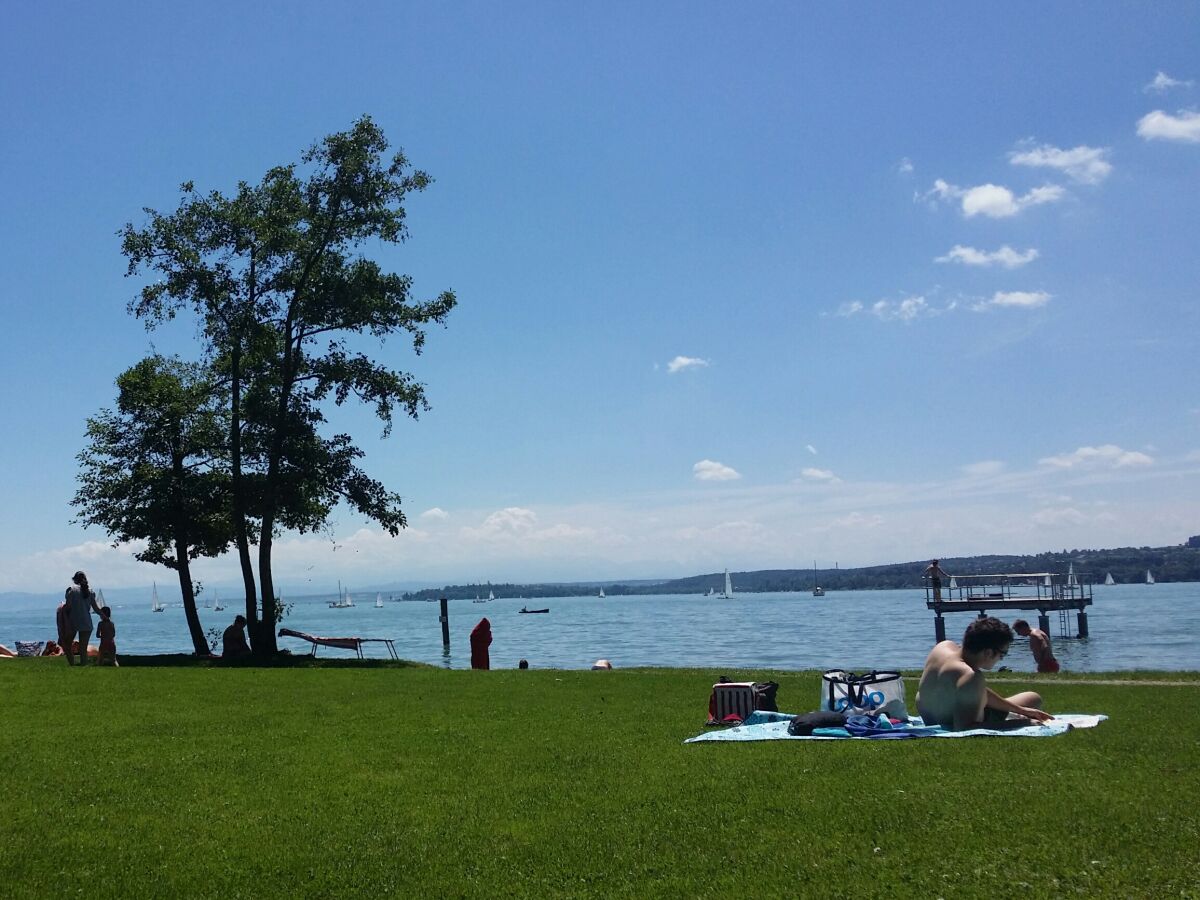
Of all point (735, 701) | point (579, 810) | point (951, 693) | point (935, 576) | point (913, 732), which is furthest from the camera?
point (935, 576)

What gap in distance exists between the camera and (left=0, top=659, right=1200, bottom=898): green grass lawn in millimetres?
5816

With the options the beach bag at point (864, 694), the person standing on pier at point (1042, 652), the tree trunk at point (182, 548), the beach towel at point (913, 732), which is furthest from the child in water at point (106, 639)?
the person standing on pier at point (1042, 652)

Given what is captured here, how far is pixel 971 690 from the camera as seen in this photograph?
32.7 ft

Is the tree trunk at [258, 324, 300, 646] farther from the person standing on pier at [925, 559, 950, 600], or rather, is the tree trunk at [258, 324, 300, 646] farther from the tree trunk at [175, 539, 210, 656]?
the person standing on pier at [925, 559, 950, 600]

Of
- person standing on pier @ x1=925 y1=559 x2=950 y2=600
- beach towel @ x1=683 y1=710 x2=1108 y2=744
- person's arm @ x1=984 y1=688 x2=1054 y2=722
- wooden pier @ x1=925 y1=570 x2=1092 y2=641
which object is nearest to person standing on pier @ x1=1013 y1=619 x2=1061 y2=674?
beach towel @ x1=683 y1=710 x2=1108 y2=744

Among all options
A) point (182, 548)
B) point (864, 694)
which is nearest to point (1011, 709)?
point (864, 694)

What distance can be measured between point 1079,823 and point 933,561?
45648 mm

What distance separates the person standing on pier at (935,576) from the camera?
49.8m

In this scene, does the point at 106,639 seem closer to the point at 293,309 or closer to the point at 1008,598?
the point at 293,309

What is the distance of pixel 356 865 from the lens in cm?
621

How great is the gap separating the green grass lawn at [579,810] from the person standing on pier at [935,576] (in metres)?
38.7

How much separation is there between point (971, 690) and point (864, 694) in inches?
47.0

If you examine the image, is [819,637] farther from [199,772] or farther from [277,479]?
[199,772]

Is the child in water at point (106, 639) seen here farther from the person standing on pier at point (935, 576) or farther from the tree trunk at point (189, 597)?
the person standing on pier at point (935, 576)
